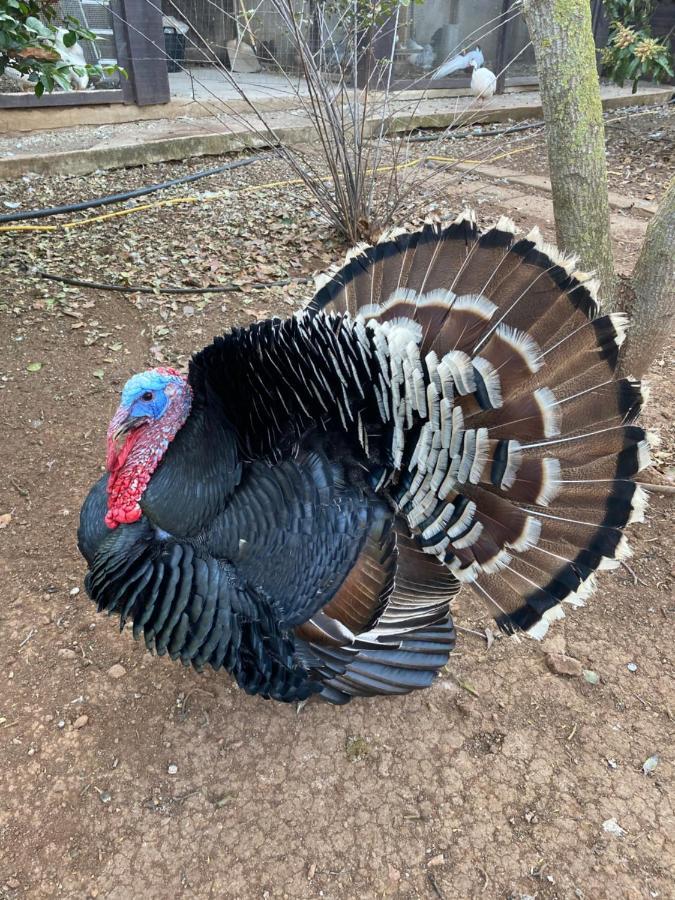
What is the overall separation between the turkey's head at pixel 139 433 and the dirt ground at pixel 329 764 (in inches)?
30.4

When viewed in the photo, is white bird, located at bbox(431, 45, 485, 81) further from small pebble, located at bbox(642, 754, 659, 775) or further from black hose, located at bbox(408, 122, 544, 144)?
small pebble, located at bbox(642, 754, 659, 775)

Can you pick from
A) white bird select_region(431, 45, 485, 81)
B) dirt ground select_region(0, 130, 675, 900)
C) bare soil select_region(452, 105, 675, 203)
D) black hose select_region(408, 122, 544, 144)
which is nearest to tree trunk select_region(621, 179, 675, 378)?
dirt ground select_region(0, 130, 675, 900)

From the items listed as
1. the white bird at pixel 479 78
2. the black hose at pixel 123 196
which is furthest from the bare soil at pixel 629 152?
the black hose at pixel 123 196

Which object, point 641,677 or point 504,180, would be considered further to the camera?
point 504,180

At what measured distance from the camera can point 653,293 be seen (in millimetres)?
2906

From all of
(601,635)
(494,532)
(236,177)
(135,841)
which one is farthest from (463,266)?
(236,177)

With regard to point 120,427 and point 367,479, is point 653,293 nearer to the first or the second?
point 367,479

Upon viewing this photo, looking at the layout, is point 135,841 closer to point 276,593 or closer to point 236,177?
point 276,593

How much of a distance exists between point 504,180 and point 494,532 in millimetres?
6548

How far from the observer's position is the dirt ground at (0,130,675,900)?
79.0 inches

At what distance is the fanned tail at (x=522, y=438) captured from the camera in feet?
6.48

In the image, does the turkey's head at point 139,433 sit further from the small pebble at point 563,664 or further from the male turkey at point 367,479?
the small pebble at point 563,664

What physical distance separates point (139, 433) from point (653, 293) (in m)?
2.32

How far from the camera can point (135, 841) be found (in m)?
2.06
